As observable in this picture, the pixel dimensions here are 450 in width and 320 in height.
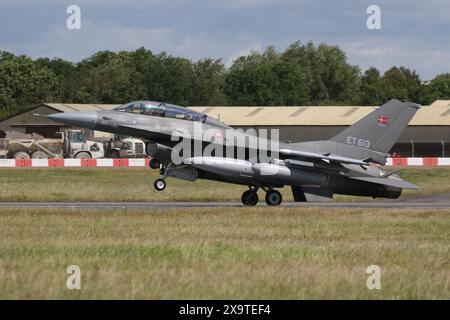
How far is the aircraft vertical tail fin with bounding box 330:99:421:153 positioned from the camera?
88.9 feet

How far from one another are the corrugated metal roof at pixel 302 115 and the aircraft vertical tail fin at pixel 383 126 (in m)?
44.7

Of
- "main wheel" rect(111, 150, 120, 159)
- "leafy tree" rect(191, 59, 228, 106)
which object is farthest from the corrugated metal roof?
"leafy tree" rect(191, 59, 228, 106)

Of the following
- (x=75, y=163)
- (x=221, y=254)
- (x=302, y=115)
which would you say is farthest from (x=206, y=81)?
(x=221, y=254)

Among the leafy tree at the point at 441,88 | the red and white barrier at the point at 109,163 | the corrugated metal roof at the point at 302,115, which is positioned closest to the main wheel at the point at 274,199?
the red and white barrier at the point at 109,163

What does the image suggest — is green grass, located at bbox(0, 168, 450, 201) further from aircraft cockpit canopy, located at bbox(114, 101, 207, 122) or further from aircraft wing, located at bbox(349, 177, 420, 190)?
aircraft cockpit canopy, located at bbox(114, 101, 207, 122)

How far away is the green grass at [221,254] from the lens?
1144cm

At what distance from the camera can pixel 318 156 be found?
26.6 metres

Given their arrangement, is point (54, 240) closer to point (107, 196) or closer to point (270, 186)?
point (270, 186)

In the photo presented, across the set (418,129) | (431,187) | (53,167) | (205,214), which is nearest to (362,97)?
(418,129)

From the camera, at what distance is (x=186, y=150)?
26.7 m

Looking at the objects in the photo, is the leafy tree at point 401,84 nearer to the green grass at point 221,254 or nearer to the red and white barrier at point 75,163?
the red and white barrier at point 75,163

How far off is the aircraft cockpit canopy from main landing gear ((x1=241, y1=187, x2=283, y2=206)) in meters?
2.68

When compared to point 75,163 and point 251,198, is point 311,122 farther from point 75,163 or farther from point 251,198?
point 251,198
